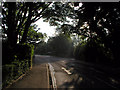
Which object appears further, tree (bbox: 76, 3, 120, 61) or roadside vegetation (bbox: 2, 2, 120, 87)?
tree (bbox: 76, 3, 120, 61)

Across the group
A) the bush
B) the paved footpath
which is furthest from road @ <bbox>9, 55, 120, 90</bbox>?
the bush

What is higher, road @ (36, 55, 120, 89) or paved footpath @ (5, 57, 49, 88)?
paved footpath @ (5, 57, 49, 88)

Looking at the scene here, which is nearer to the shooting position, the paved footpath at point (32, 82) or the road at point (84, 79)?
the paved footpath at point (32, 82)

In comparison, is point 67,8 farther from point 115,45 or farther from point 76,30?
point 115,45

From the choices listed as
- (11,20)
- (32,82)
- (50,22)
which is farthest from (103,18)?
(32,82)

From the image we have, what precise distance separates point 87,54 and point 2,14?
24647mm

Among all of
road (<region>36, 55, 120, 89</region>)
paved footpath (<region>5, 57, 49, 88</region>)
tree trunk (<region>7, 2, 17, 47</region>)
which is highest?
tree trunk (<region>7, 2, 17, 47</region>)

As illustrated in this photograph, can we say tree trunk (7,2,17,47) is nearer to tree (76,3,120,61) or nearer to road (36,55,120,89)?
road (36,55,120,89)

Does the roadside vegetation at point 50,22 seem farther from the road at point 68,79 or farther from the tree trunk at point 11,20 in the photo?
the road at point 68,79

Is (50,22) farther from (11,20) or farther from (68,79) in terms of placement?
(68,79)

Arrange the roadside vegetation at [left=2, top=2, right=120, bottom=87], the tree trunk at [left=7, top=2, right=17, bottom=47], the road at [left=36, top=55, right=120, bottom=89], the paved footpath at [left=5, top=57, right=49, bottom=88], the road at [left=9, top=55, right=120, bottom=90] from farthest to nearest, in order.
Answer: the tree trunk at [left=7, top=2, right=17, bottom=47], the roadside vegetation at [left=2, top=2, right=120, bottom=87], the road at [left=36, top=55, right=120, bottom=89], the road at [left=9, top=55, right=120, bottom=90], the paved footpath at [left=5, top=57, right=49, bottom=88]

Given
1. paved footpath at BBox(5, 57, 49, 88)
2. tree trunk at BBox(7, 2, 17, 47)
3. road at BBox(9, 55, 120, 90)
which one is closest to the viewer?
paved footpath at BBox(5, 57, 49, 88)

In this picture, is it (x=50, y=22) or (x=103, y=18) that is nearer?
(x=103, y=18)

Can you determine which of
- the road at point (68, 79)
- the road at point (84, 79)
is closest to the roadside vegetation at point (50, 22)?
the road at point (68, 79)
